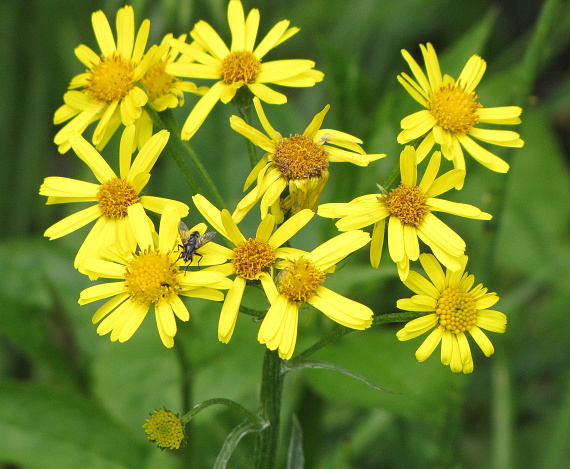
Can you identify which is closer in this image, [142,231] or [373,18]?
[142,231]

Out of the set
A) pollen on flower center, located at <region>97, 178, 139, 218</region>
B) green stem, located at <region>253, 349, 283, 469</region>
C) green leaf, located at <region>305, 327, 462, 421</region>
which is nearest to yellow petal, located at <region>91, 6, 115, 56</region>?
pollen on flower center, located at <region>97, 178, 139, 218</region>

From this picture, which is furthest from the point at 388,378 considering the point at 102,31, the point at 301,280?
the point at 102,31

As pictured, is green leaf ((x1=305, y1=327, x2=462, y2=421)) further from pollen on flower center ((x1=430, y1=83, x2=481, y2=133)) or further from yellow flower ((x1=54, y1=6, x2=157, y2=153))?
yellow flower ((x1=54, y1=6, x2=157, y2=153))

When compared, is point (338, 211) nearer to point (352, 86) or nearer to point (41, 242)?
point (352, 86)

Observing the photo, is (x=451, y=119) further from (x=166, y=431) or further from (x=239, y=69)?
(x=166, y=431)

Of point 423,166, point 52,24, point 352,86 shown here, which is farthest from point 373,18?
point 52,24
